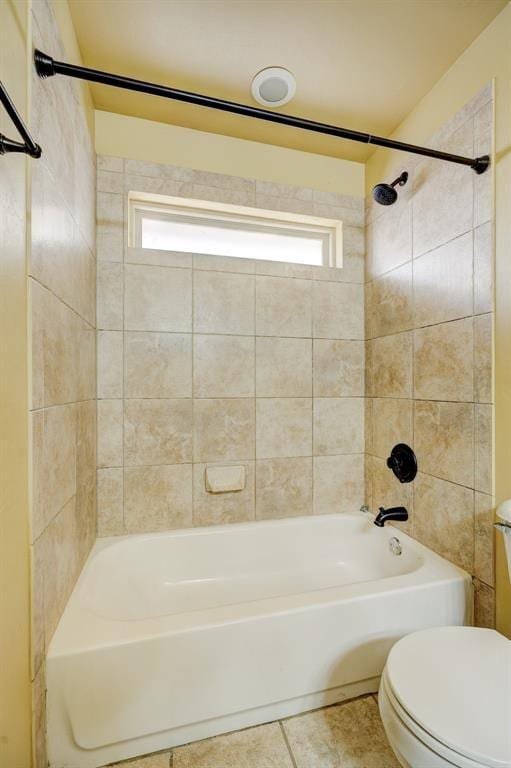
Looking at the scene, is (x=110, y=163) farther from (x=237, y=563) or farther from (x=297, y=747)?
(x=297, y=747)

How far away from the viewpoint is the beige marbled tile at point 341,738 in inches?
44.3

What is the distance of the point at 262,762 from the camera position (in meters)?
1.12

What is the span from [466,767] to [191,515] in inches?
55.2

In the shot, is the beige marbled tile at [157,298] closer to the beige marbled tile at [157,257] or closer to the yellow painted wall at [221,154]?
the beige marbled tile at [157,257]

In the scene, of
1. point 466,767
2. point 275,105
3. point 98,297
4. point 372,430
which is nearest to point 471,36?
point 275,105

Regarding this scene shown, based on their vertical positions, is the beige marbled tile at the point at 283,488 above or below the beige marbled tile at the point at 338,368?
below

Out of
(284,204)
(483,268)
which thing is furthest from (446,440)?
(284,204)

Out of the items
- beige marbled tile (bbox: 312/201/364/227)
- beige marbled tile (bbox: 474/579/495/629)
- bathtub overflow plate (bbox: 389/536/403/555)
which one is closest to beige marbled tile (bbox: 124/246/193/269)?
beige marbled tile (bbox: 312/201/364/227)

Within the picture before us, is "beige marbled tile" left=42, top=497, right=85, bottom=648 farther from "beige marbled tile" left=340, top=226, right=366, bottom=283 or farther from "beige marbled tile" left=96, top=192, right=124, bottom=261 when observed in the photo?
"beige marbled tile" left=340, top=226, right=366, bottom=283

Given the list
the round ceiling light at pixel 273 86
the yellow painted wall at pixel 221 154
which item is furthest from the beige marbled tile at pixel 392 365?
the round ceiling light at pixel 273 86

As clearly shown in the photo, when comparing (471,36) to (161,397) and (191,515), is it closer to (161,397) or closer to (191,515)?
(161,397)

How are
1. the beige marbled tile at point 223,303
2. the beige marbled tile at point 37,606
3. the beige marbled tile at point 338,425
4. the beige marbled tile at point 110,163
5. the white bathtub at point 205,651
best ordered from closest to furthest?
1. the beige marbled tile at point 37,606
2. the white bathtub at point 205,651
3. the beige marbled tile at point 110,163
4. the beige marbled tile at point 223,303
5. the beige marbled tile at point 338,425

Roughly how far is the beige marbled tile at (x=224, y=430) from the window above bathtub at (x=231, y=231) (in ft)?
2.78

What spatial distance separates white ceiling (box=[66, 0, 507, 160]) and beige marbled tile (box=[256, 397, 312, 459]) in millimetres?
1474
